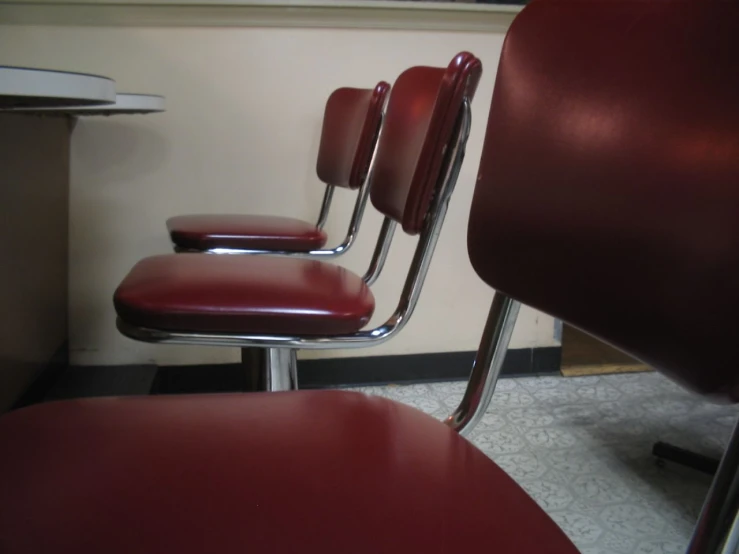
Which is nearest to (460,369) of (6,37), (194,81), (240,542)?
(194,81)

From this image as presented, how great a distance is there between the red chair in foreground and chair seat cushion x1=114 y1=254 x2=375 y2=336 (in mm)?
243

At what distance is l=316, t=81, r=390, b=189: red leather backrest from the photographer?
1.23m

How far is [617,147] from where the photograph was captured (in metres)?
0.45

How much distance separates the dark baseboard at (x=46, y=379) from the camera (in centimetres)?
141

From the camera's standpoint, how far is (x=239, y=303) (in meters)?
0.79

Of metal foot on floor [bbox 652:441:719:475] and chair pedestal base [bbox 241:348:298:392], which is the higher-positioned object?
chair pedestal base [bbox 241:348:298:392]

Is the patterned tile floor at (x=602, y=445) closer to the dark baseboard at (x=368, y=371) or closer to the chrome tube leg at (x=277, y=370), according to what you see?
the dark baseboard at (x=368, y=371)

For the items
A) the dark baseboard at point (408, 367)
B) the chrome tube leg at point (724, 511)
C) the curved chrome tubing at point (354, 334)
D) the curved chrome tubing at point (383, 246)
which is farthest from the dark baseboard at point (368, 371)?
the chrome tube leg at point (724, 511)

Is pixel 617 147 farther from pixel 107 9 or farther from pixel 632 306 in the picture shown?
pixel 107 9

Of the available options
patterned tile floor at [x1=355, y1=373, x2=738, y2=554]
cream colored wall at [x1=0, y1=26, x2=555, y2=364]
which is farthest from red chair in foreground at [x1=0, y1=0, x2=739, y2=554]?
cream colored wall at [x1=0, y1=26, x2=555, y2=364]

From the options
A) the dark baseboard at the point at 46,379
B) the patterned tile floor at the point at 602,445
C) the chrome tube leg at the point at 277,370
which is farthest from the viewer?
the dark baseboard at the point at 46,379

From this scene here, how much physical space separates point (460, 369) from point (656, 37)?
5.37ft

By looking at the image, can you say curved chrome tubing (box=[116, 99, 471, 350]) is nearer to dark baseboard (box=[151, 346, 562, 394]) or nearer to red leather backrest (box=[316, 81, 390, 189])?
red leather backrest (box=[316, 81, 390, 189])

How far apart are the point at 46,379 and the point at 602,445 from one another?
1404 mm
